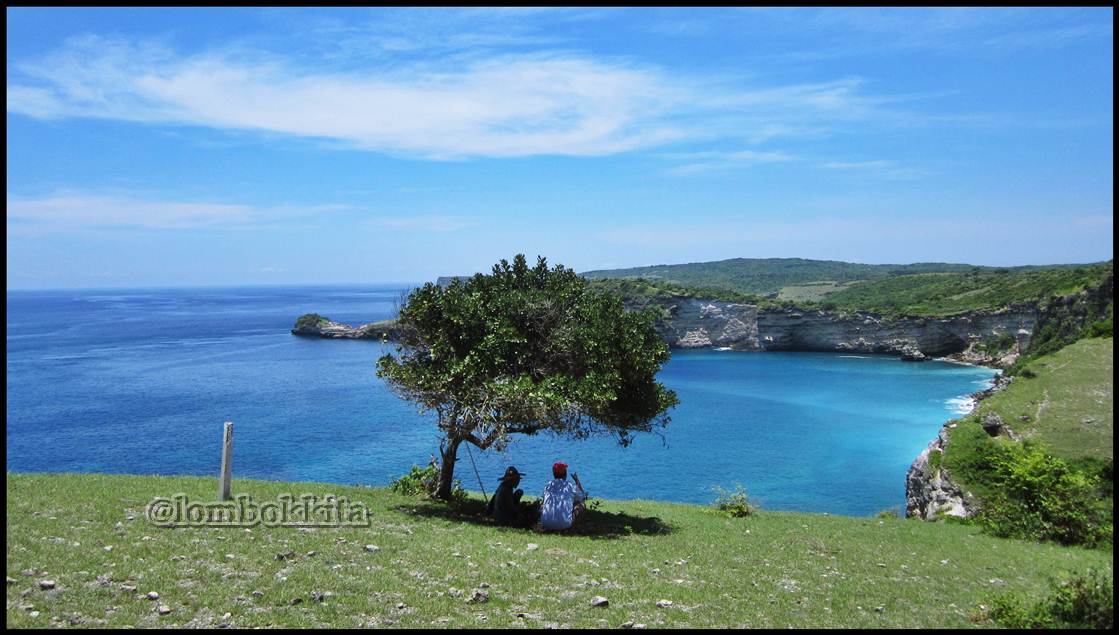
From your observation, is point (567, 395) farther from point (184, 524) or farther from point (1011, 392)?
point (1011, 392)

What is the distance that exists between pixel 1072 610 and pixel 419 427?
65514mm

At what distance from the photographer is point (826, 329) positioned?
144m

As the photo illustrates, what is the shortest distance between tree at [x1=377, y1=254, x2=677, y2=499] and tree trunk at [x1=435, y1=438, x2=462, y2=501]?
0.03m

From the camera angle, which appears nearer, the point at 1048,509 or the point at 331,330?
the point at 1048,509

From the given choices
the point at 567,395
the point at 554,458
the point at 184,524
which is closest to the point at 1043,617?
the point at 567,395

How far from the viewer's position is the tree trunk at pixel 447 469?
800 inches

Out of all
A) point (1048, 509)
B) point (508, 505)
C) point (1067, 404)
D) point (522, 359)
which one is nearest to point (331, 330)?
point (1067, 404)

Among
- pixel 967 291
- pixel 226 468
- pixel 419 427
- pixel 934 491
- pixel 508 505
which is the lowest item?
pixel 419 427

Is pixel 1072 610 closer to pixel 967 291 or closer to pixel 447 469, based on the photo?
pixel 447 469

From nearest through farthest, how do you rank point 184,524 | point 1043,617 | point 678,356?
point 1043,617, point 184,524, point 678,356

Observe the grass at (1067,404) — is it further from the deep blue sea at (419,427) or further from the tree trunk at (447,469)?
the tree trunk at (447,469)

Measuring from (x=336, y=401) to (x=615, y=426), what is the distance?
69.2m

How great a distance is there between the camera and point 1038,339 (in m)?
100

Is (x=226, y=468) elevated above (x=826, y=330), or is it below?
above
